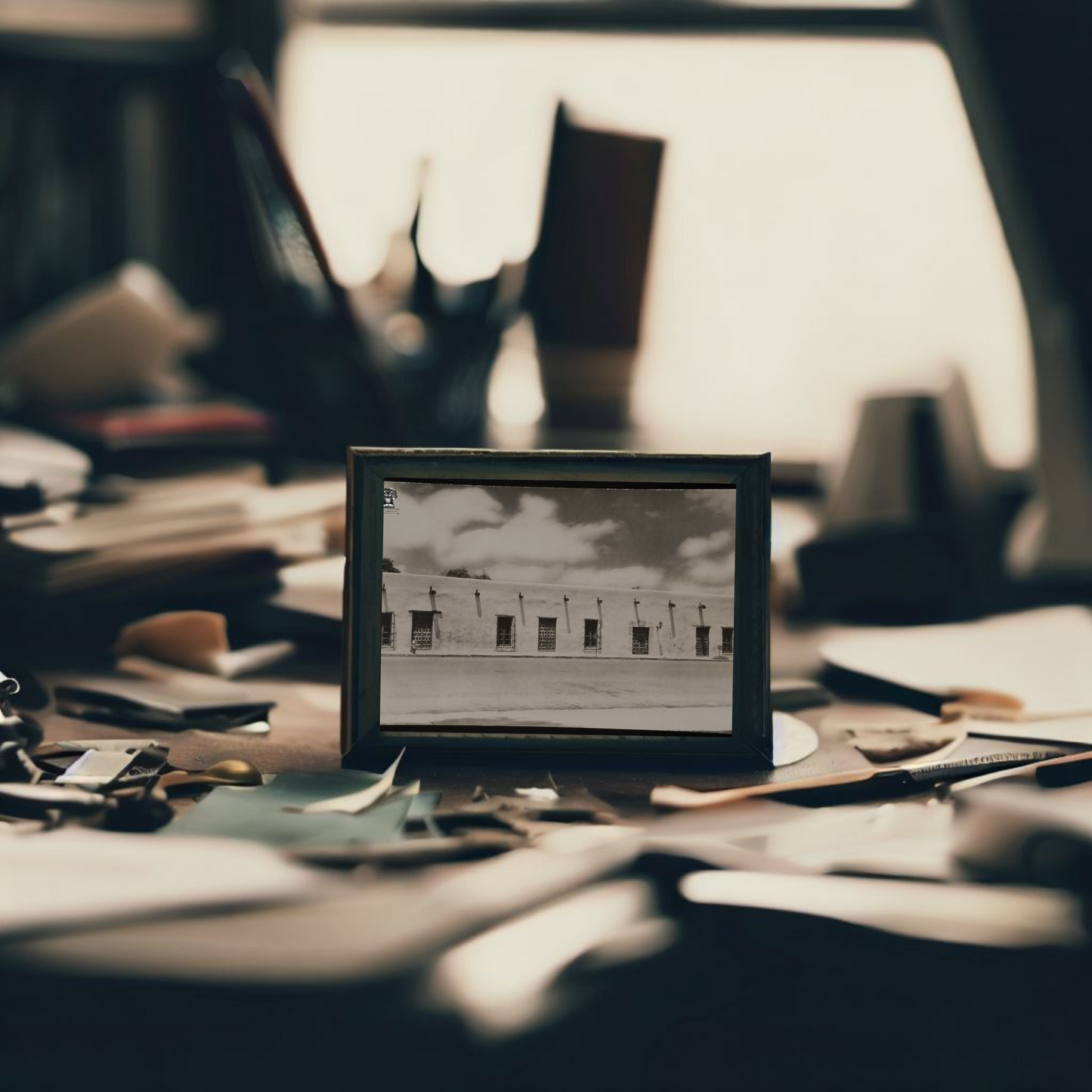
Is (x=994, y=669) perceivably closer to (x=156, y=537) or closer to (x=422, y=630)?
(x=422, y=630)

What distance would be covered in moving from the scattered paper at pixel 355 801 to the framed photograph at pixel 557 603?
0.03 metres

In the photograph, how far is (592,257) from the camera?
1085 millimetres

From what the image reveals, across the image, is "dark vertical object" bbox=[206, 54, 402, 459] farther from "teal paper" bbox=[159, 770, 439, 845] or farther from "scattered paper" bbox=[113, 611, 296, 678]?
"teal paper" bbox=[159, 770, 439, 845]

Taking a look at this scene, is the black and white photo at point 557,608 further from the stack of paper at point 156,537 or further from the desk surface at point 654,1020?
the stack of paper at point 156,537

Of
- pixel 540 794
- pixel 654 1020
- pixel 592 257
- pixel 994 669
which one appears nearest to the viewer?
pixel 654 1020

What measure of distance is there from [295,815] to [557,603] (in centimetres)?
15

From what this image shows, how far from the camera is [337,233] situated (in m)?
1.32

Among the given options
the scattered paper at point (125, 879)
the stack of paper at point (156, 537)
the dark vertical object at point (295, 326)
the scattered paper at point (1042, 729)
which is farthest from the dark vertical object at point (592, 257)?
the scattered paper at point (125, 879)

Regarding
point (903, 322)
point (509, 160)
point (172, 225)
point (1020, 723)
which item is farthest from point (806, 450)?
point (172, 225)

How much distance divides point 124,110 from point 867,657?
1.09 meters

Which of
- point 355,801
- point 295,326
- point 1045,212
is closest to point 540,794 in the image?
point 355,801

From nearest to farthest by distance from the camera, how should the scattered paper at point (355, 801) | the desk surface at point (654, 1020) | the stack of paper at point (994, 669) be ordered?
1. the desk surface at point (654, 1020)
2. the scattered paper at point (355, 801)
3. the stack of paper at point (994, 669)

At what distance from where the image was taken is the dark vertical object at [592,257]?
1044 millimetres

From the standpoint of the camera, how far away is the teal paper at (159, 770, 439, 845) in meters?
0.42
